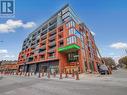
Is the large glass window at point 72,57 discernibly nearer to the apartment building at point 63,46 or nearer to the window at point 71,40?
the apartment building at point 63,46

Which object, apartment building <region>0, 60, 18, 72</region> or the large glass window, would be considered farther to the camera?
apartment building <region>0, 60, 18, 72</region>

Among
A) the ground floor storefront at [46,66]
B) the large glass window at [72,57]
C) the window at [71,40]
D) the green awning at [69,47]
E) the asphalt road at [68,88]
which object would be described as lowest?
the asphalt road at [68,88]

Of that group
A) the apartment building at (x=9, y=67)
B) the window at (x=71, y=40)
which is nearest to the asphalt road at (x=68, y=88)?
the window at (x=71, y=40)

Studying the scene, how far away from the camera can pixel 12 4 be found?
22.3 meters

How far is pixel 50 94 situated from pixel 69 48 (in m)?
35.8

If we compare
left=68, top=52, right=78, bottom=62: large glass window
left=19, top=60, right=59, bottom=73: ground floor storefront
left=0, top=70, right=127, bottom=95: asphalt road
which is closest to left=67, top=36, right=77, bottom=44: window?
left=68, top=52, right=78, bottom=62: large glass window

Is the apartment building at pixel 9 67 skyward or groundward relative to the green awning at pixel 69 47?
groundward

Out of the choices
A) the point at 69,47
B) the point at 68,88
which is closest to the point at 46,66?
the point at 69,47

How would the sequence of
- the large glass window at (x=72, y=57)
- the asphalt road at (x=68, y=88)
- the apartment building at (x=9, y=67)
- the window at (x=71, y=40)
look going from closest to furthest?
the asphalt road at (x=68, y=88) → the window at (x=71, y=40) → the large glass window at (x=72, y=57) → the apartment building at (x=9, y=67)

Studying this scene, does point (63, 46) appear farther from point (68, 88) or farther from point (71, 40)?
point (68, 88)

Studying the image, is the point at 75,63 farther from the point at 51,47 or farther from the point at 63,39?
the point at 51,47

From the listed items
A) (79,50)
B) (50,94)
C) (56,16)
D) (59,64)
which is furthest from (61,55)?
(50,94)

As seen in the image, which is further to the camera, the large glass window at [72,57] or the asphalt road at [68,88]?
the large glass window at [72,57]

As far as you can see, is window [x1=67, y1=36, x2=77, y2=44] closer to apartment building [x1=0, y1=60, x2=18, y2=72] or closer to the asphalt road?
the asphalt road
